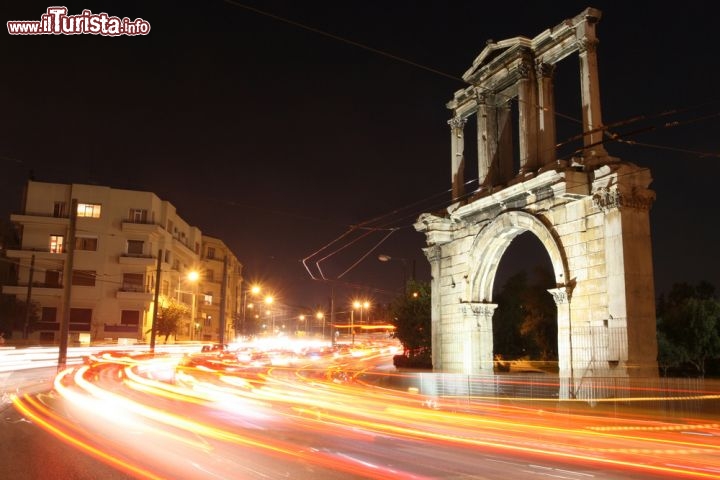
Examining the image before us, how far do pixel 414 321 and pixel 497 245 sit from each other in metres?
12.0

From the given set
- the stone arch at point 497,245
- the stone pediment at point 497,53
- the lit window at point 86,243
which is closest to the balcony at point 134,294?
the lit window at point 86,243

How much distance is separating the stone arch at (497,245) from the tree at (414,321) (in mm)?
9994

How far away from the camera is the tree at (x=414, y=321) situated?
31047mm

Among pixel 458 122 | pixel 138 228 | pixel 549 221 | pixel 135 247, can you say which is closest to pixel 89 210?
pixel 138 228

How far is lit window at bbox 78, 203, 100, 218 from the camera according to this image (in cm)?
5241

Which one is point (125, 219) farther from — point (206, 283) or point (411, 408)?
point (411, 408)

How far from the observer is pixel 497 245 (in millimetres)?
20375

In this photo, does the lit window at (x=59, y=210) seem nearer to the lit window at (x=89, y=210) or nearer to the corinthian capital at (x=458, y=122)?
the lit window at (x=89, y=210)

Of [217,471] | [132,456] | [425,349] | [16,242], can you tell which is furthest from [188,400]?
[16,242]

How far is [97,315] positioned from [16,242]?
43.1 feet

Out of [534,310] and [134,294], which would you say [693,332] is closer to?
[534,310]

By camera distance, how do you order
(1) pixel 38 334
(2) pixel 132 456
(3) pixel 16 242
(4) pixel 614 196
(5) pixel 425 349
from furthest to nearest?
(3) pixel 16 242, (1) pixel 38 334, (5) pixel 425 349, (4) pixel 614 196, (2) pixel 132 456

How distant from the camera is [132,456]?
7977 mm

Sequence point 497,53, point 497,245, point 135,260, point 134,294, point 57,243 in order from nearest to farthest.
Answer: point 497,245
point 497,53
point 134,294
point 135,260
point 57,243
